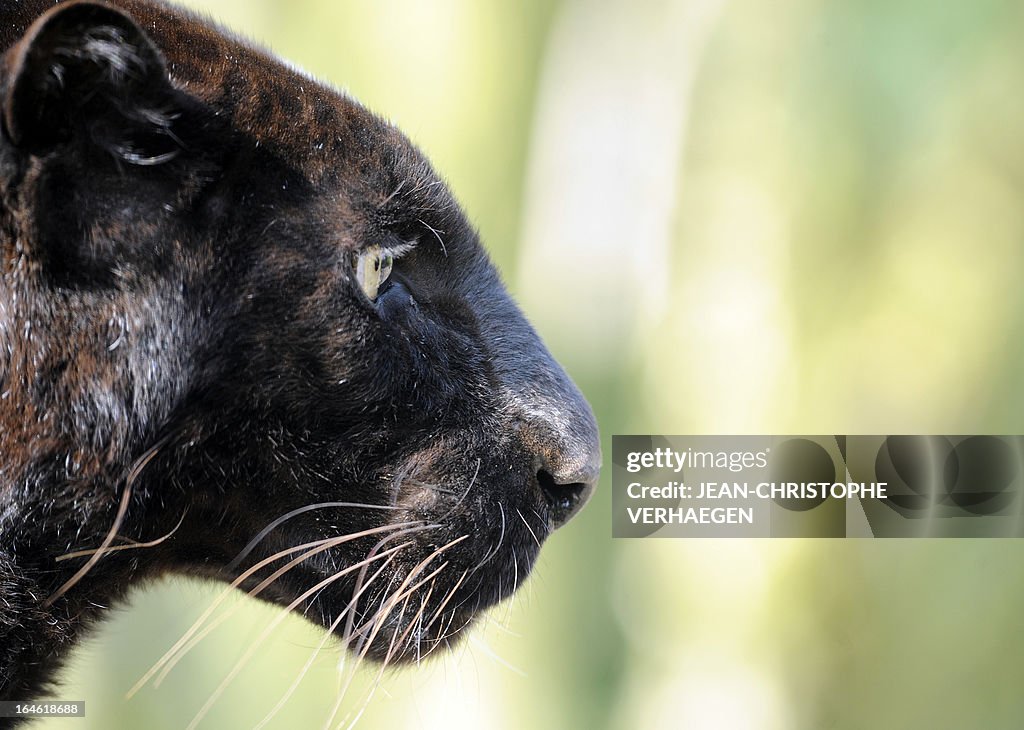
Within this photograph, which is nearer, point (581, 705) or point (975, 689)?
point (975, 689)

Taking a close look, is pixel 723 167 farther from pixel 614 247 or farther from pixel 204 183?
pixel 204 183

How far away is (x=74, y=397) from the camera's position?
3.93 ft

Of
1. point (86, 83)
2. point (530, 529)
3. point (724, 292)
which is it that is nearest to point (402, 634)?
point (530, 529)

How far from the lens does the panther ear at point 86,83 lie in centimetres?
109

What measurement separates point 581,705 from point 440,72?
246cm

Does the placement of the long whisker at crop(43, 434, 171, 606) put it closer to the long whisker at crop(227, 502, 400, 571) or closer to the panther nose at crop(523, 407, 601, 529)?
the long whisker at crop(227, 502, 400, 571)

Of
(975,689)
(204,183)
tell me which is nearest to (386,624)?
(204,183)

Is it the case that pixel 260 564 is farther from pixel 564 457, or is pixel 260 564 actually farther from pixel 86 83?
pixel 86 83

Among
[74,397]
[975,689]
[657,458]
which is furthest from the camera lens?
[975,689]

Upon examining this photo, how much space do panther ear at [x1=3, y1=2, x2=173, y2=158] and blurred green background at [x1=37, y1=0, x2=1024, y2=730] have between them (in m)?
2.50

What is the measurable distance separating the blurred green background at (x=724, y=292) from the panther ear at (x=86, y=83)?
2495mm

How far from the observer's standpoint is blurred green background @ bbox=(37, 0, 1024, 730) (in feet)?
12.0

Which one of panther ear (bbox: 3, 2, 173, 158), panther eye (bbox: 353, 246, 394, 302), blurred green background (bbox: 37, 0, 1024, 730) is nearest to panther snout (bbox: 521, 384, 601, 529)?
panther eye (bbox: 353, 246, 394, 302)

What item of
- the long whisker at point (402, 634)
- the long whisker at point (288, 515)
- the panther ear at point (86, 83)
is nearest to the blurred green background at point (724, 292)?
the long whisker at point (402, 634)
